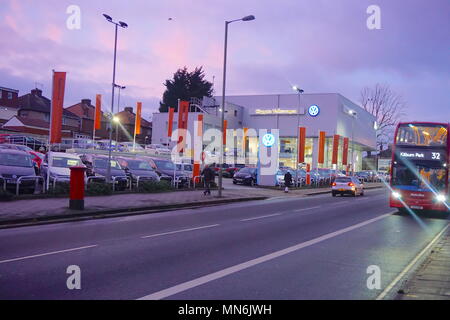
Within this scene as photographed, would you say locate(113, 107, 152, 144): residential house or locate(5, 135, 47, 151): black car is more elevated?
locate(113, 107, 152, 144): residential house

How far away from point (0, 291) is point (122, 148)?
40.1 meters

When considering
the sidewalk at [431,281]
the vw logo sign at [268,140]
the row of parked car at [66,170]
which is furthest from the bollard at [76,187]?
the vw logo sign at [268,140]

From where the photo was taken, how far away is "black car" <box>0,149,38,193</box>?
58.1 ft

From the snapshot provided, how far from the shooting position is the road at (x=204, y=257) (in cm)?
631

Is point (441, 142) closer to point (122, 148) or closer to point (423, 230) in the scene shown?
point (423, 230)

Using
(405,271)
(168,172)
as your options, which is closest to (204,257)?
(405,271)

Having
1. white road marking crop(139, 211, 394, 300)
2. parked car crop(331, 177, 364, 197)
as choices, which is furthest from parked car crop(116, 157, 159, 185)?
white road marking crop(139, 211, 394, 300)

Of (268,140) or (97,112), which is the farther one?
(268,140)

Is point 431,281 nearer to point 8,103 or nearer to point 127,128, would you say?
point 8,103

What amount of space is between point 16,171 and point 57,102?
11.0 ft

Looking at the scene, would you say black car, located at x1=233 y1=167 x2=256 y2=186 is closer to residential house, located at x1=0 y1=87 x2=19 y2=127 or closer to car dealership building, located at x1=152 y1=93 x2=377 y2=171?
car dealership building, located at x1=152 y1=93 x2=377 y2=171

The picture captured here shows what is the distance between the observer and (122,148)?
1781 inches

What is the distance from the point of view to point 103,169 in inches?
952

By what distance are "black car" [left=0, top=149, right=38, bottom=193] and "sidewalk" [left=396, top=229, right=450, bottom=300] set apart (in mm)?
14745
